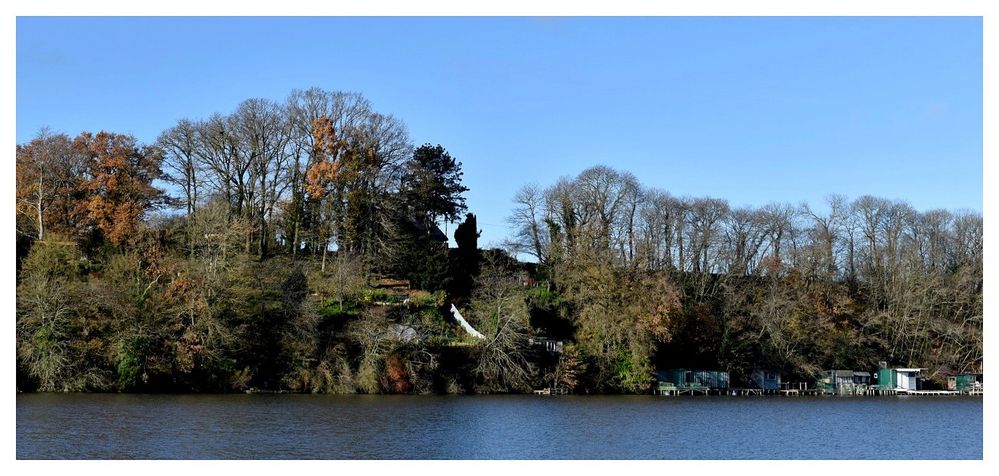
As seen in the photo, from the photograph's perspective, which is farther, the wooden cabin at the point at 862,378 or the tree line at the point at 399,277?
the wooden cabin at the point at 862,378

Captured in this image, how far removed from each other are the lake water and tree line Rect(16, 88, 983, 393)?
13.0 feet

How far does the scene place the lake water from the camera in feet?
94.9

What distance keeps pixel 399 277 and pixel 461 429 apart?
30860 mm

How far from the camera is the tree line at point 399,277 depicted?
160ft

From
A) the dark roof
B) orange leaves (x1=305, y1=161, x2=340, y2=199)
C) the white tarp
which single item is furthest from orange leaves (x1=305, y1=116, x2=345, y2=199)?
the white tarp

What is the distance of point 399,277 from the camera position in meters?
64.9

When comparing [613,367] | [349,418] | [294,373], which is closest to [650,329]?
[613,367]

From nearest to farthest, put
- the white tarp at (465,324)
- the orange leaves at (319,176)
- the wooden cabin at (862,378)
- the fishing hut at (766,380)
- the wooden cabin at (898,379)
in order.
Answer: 1. the white tarp at (465,324)
2. the fishing hut at (766,380)
3. the wooden cabin at (898,379)
4. the wooden cabin at (862,378)
5. the orange leaves at (319,176)

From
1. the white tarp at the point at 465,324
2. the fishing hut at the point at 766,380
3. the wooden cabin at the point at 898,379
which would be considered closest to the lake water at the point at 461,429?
the white tarp at the point at 465,324

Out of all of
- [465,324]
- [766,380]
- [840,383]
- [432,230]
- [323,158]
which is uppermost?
[323,158]

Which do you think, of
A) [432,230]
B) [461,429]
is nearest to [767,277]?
[432,230]

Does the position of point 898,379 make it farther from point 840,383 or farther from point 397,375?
point 397,375

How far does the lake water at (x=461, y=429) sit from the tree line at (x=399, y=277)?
397 cm

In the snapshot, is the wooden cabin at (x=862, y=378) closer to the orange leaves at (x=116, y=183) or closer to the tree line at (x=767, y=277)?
the tree line at (x=767, y=277)
